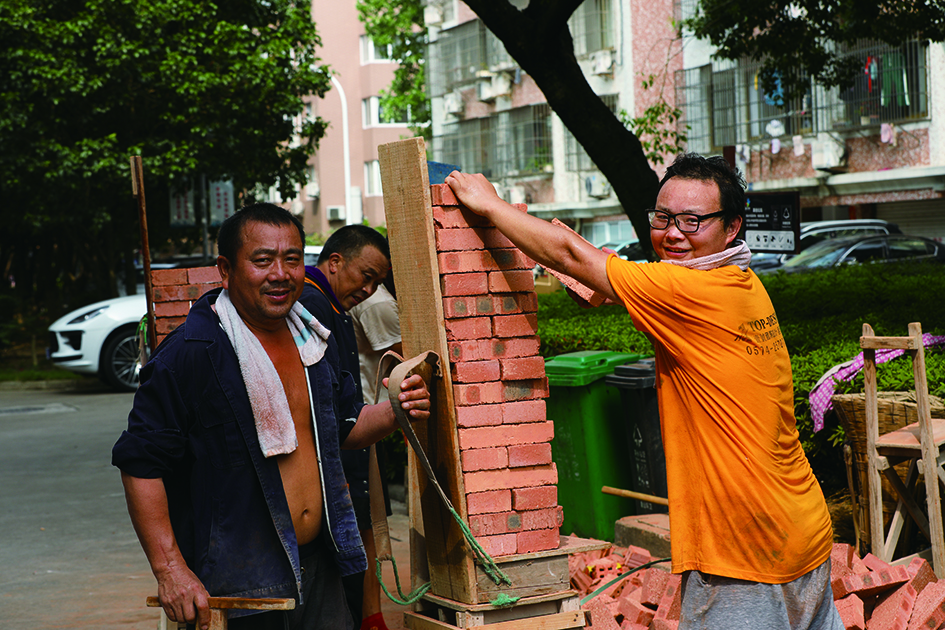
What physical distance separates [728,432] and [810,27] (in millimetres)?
9401

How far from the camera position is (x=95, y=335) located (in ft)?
46.6

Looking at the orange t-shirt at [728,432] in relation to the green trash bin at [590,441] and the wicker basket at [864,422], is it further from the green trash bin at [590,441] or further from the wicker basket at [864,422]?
the green trash bin at [590,441]

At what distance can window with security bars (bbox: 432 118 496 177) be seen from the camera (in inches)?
1357

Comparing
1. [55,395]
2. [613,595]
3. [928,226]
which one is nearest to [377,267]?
[613,595]

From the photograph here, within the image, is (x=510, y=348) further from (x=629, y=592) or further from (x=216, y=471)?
(x=629, y=592)

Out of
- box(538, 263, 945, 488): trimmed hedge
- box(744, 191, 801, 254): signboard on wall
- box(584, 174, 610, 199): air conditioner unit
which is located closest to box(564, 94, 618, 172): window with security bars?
box(584, 174, 610, 199): air conditioner unit

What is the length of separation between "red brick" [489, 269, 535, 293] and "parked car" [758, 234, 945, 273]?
50.4 feet

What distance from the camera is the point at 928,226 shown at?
972 inches

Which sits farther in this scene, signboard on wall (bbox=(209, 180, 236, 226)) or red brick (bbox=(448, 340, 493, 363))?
signboard on wall (bbox=(209, 180, 236, 226))

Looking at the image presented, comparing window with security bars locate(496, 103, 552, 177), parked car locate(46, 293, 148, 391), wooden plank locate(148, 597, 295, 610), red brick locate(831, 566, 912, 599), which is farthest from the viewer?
window with security bars locate(496, 103, 552, 177)

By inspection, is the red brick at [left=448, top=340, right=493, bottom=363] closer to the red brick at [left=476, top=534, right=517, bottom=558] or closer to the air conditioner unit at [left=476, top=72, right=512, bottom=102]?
the red brick at [left=476, top=534, right=517, bottom=558]

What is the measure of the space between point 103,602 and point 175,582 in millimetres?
3491

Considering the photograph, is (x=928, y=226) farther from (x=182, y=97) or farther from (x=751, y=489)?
(x=751, y=489)

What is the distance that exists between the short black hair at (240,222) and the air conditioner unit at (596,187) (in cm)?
2748
